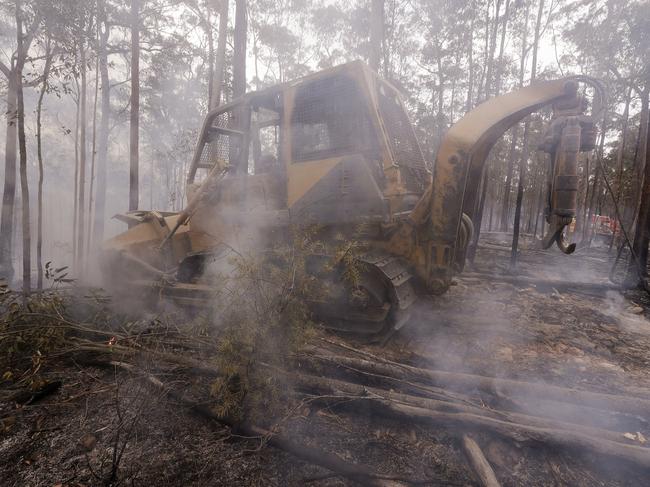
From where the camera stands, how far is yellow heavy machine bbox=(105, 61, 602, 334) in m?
3.12

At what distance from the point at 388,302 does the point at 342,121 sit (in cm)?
221

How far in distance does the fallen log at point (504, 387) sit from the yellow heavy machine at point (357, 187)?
2.41 ft

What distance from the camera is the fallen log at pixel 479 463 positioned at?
1844mm

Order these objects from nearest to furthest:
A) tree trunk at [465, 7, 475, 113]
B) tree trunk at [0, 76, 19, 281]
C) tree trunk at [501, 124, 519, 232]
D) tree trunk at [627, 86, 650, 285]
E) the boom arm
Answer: the boom arm < tree trunk at [627, 86, 650, 285] < tree trunk at [0, 76, 19, 281] < tree trunk at [501, 124, 519, 232] < tree trunk at [465, 7, 475, 113]

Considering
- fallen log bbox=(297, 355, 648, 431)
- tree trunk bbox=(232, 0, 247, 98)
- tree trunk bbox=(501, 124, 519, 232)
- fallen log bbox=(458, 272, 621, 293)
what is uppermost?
tree trunk bbox=(232, 0, 247, 98)

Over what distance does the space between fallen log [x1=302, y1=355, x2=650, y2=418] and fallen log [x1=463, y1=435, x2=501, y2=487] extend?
641 millimetres

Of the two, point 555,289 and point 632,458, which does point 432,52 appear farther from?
point 632,458

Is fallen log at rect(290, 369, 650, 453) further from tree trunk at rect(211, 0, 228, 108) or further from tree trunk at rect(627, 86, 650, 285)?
tree trunk at rect(211, 0, 228, 108)

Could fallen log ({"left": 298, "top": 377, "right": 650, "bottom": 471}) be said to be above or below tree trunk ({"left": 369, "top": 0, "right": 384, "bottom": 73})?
below

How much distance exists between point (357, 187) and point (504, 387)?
234 cm

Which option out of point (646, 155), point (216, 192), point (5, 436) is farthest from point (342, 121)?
point (646, 155)

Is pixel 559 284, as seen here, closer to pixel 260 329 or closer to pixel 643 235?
pixel 643 235

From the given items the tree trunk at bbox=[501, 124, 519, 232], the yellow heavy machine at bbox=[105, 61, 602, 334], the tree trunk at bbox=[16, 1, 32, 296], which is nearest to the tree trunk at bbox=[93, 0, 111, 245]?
the tree trunk at bbox=[16, 1, 32, 296]

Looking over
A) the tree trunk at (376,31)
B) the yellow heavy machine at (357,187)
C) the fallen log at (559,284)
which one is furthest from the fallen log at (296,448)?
the tree trunk at (376,31)
